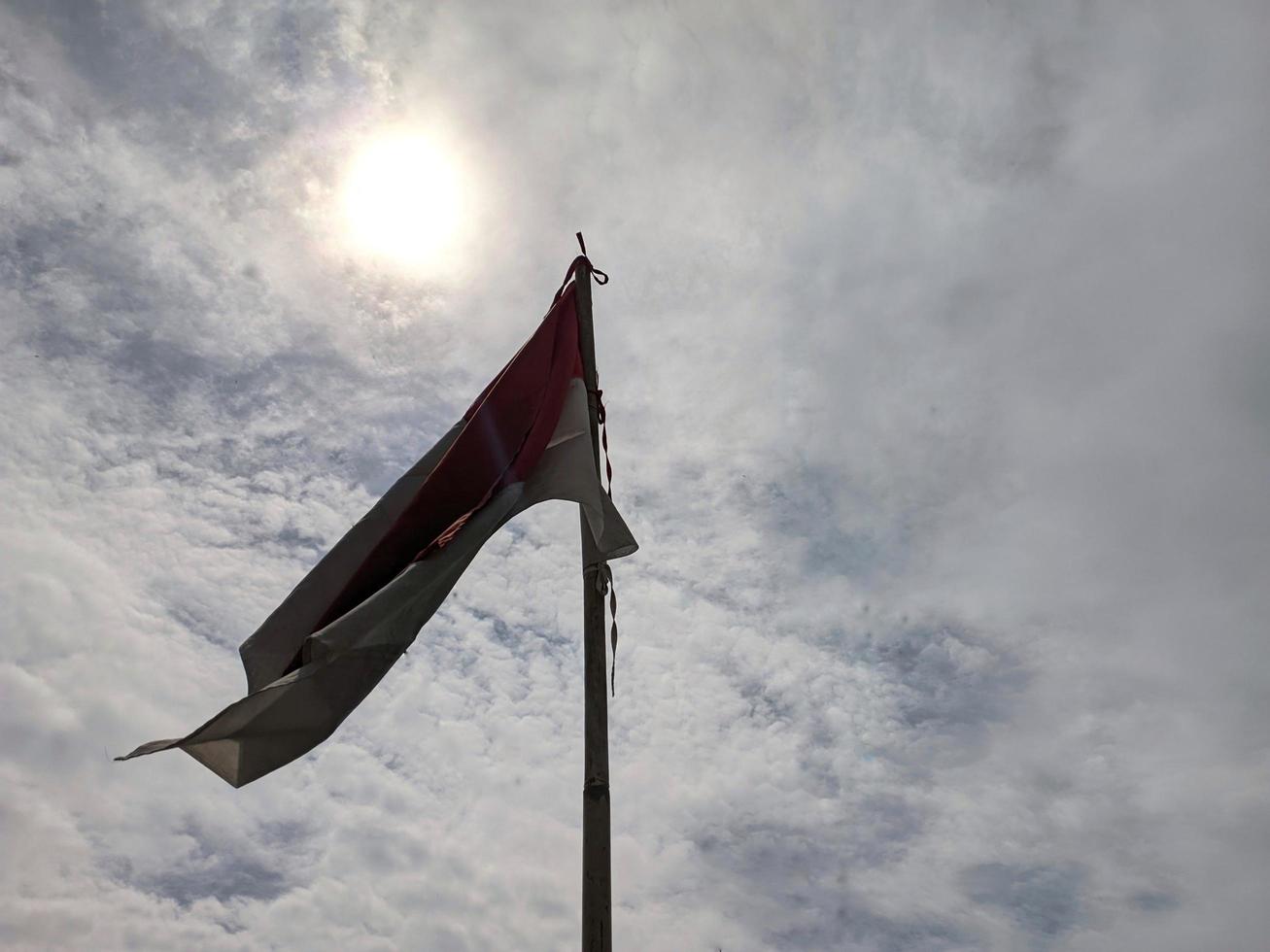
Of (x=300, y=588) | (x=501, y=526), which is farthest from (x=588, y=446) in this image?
(x=300, y=588)

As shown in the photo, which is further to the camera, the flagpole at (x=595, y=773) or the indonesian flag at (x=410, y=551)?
the indonesian flag at (x=410, y=551)

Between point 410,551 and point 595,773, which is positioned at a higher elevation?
point 410,551

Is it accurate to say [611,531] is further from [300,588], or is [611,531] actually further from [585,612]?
[300,588]

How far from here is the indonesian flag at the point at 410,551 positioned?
8.87 m

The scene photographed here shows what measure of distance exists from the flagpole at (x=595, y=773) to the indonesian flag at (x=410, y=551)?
1.50 ft

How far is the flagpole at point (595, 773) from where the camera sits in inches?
284

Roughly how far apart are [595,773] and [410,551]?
426 centimetres

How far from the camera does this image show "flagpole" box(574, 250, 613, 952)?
721cm

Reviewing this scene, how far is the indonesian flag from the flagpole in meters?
0.46

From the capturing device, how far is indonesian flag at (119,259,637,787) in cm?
887

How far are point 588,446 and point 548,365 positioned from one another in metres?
1.76

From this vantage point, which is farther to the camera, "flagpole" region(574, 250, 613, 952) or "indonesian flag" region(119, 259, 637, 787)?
"indonesian flag" region(119, 259, 637, 787)

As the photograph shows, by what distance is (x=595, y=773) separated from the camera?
26.0 feet

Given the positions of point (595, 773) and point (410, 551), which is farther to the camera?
point (410, 551)
